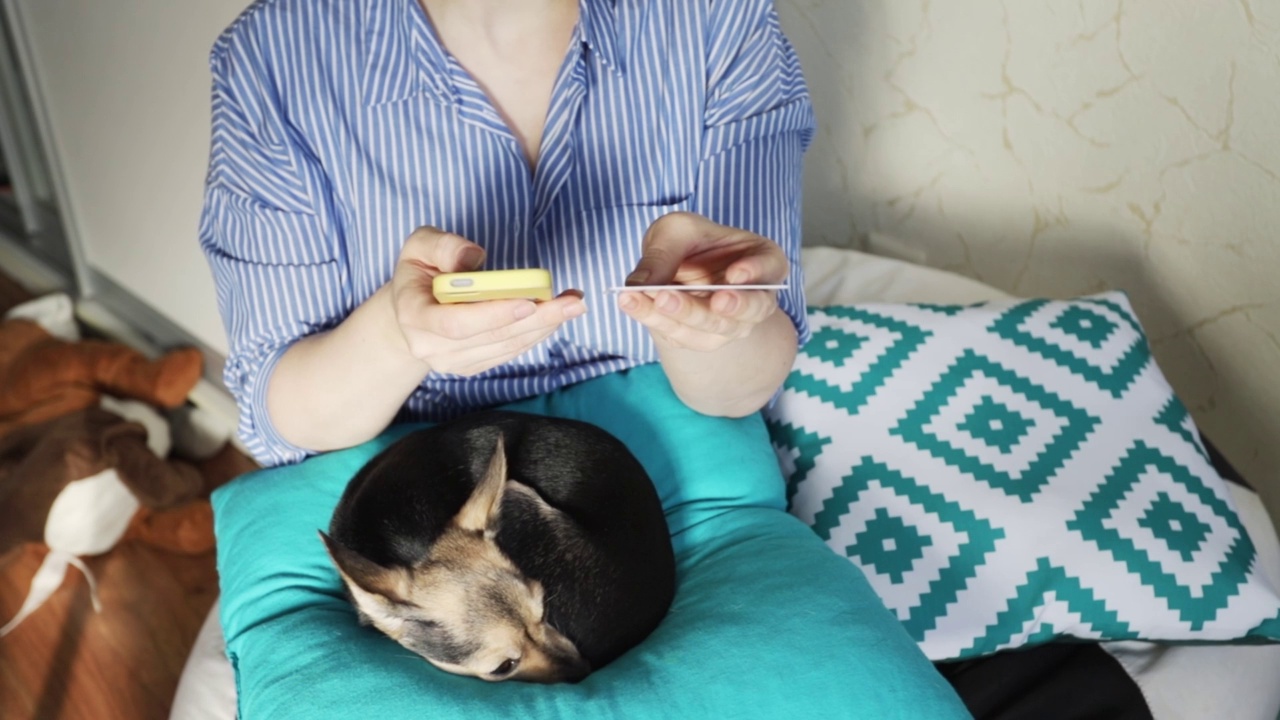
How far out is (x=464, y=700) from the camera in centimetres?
84

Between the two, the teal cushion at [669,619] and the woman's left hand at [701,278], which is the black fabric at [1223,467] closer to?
the teal cushion at [669,619]

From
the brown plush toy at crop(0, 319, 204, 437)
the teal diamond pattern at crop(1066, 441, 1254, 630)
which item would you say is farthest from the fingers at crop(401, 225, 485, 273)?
the brown plush toy at crop(0, 319, 204, 437)

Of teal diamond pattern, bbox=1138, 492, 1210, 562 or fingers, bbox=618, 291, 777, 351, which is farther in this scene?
teal diamond pattern, bbox=1138, 492, 1210, 562

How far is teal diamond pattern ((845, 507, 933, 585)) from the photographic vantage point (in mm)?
1155

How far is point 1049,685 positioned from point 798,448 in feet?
1.32

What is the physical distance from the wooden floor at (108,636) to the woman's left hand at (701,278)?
130cm

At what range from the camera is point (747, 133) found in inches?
46.0

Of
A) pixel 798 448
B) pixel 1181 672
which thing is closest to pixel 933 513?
pixel 798 448

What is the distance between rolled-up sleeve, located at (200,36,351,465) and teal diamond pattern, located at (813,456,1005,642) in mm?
637

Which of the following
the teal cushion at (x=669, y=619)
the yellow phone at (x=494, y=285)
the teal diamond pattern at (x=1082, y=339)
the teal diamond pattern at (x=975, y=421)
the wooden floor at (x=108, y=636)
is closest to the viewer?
the yellow phone at (x=494, y=285)

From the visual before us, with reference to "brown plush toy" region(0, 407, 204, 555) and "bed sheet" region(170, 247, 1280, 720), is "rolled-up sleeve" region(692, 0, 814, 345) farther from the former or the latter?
"brown plush toy" region(0, 407, 204, 555)

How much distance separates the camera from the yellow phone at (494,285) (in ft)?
2.42

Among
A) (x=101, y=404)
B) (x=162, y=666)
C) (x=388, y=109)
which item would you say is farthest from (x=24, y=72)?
(x=388, y=109)

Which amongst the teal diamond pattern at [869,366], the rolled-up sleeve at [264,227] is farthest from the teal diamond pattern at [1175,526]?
the rolled-up sleeve at [264,227]
